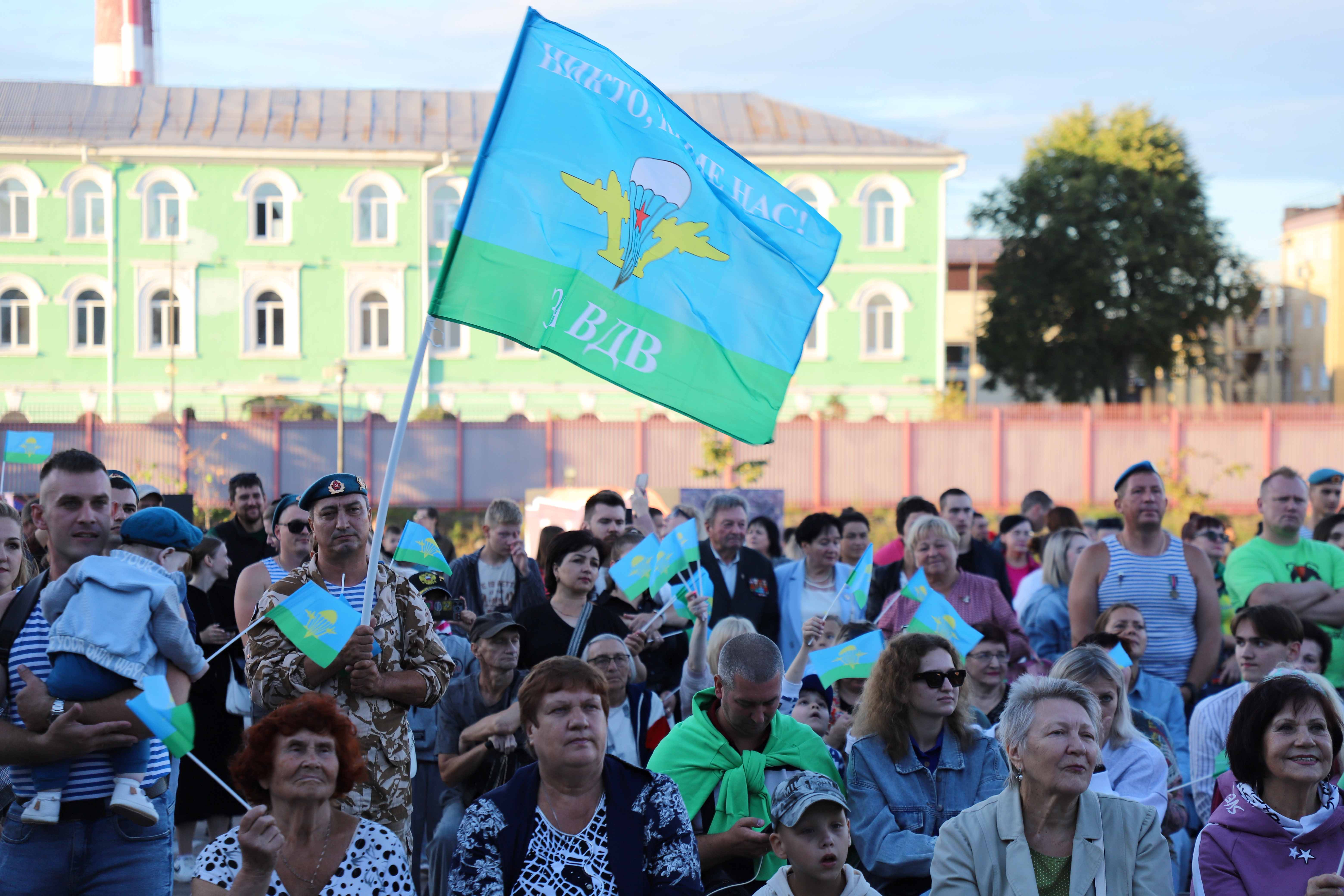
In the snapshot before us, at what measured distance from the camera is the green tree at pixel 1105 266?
45.4 m

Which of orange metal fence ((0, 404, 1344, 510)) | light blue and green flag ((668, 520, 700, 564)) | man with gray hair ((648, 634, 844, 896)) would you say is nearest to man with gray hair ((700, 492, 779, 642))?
light blue and green flag ((668, 520, 700, 564))

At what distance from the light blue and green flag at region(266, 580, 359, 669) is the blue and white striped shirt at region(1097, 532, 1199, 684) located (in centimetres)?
439

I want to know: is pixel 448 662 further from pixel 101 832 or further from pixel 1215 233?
pixel 1215 233

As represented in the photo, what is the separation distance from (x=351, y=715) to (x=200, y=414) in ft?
122

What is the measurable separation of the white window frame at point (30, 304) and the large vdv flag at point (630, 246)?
3878cm

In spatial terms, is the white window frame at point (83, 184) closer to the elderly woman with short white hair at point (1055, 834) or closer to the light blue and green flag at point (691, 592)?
the light blue and green flag at point (691, 592)

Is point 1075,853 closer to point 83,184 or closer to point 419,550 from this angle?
point 419,550

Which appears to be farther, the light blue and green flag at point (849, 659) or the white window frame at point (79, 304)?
the white window frame at point (79, 304)

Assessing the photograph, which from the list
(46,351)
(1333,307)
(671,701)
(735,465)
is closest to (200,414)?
(46,351)

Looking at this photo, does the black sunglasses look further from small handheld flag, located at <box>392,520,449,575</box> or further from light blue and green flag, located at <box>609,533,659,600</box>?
small handheld flag, located at <box>392,520,449,575</box>

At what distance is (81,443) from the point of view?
3238 cm

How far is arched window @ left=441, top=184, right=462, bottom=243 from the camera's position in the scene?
39969 mm

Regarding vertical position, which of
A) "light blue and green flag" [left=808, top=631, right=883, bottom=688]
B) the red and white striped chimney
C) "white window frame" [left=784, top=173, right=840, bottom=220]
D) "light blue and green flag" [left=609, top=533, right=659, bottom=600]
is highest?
the red and white striped chimney

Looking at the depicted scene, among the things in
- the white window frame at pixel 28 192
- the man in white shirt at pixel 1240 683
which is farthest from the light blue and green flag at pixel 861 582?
the white window frame at pixel 28 192
